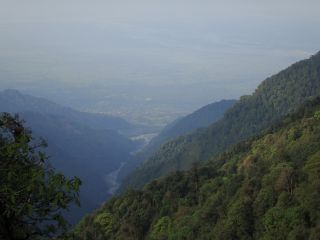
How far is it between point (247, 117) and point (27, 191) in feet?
403

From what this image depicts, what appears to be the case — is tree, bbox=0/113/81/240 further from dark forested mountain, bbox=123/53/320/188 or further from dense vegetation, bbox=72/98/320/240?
dark forested mountain, bbox=123/53/320/188

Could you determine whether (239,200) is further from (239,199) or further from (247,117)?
(247,117)

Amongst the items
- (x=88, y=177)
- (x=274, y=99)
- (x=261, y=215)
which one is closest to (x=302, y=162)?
(x=261, y=215)

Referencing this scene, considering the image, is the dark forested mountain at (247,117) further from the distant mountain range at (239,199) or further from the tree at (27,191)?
the tree at (27,191)

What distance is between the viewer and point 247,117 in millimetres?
130500

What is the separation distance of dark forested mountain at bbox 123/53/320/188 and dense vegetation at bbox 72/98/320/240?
50706mm

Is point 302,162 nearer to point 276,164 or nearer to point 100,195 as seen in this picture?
point 276,164

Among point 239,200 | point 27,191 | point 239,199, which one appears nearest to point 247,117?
point 239,199

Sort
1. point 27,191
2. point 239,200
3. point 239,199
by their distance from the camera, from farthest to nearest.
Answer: point 239,199
point 239,200
point 27,191

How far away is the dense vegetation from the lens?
37219 millimetres

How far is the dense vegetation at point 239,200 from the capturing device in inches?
1465

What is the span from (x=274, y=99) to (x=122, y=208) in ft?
254

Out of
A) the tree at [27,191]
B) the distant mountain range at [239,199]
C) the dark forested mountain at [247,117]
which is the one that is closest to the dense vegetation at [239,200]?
the distant mountain range at [239,199]

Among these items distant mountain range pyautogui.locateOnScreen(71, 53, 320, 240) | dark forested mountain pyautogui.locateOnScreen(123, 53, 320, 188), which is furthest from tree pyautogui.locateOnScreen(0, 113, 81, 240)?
dark forested mountain pyautogui.locateOnScreen(123, 53, 320, 188)
